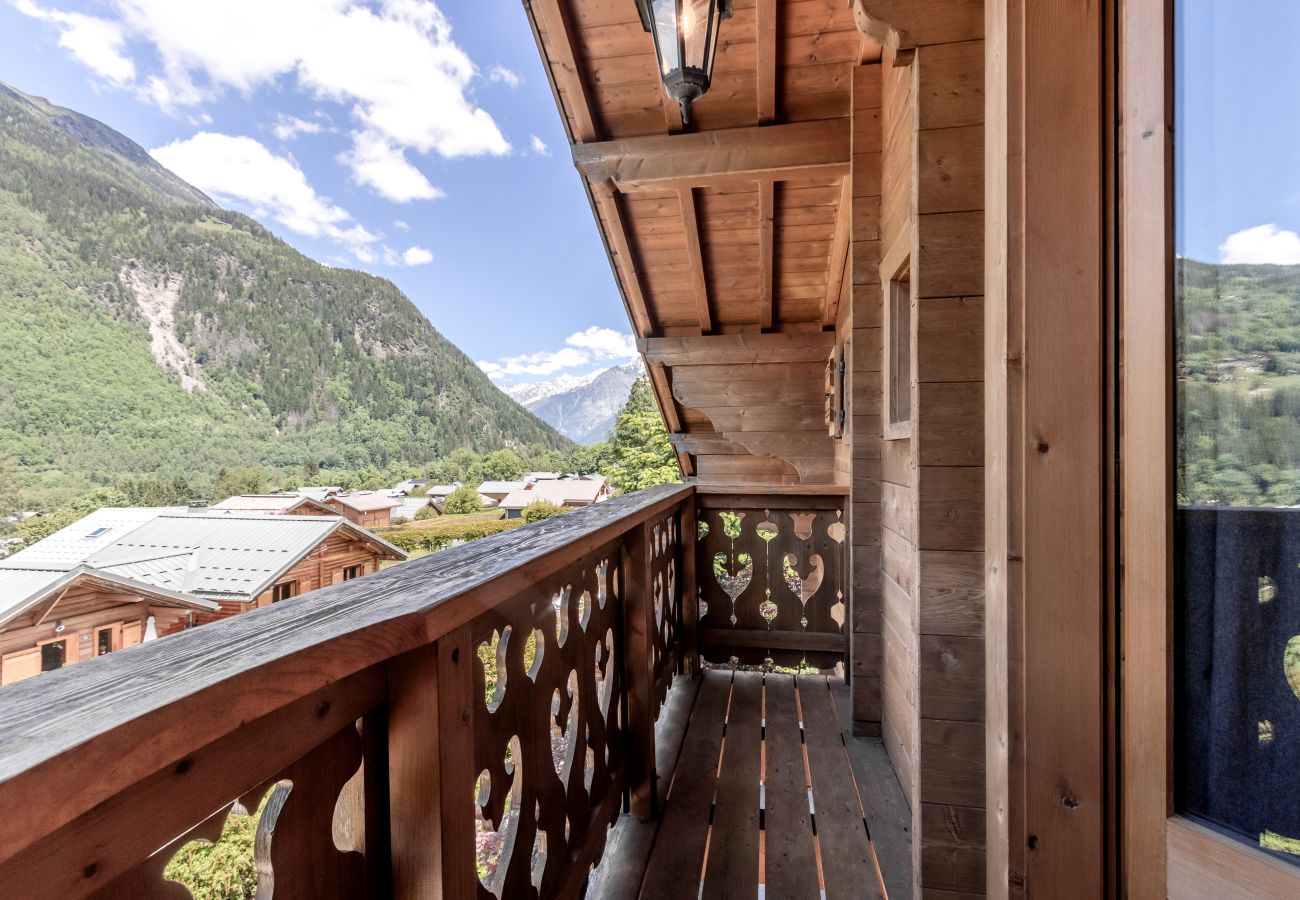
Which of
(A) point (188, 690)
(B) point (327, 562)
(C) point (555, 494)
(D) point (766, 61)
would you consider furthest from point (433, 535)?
(A) point (188, 690)

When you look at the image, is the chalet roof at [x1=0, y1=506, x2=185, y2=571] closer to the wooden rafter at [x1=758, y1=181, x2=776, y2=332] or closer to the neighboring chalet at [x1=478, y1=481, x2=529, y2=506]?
the wooden rafter at [x1=758, y1=181, x2=776, y2=332]

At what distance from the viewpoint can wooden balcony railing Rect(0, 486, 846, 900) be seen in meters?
0.32

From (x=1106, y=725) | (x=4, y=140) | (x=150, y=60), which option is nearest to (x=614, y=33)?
(x=1106, y=725)

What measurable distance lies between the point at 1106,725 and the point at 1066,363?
1.91 ft

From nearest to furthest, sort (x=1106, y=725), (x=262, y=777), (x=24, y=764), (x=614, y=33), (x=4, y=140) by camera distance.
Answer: (x=24, y=764) → (x=262, y=777) → (x=1106, y=725) → (x=614, y=33) → (x=4, y=140)

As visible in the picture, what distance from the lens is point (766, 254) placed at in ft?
12.9

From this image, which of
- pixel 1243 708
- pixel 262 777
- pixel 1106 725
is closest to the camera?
pixel 262 777

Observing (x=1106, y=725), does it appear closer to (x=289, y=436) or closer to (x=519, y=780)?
(x=519, y=780)

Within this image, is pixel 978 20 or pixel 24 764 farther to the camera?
pixel 978 20

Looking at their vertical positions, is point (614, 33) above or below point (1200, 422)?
above

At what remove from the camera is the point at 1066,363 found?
96 centimetres

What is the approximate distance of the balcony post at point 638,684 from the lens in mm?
1735

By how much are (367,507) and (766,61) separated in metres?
9.46

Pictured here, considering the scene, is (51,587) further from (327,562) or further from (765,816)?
(327,562)
